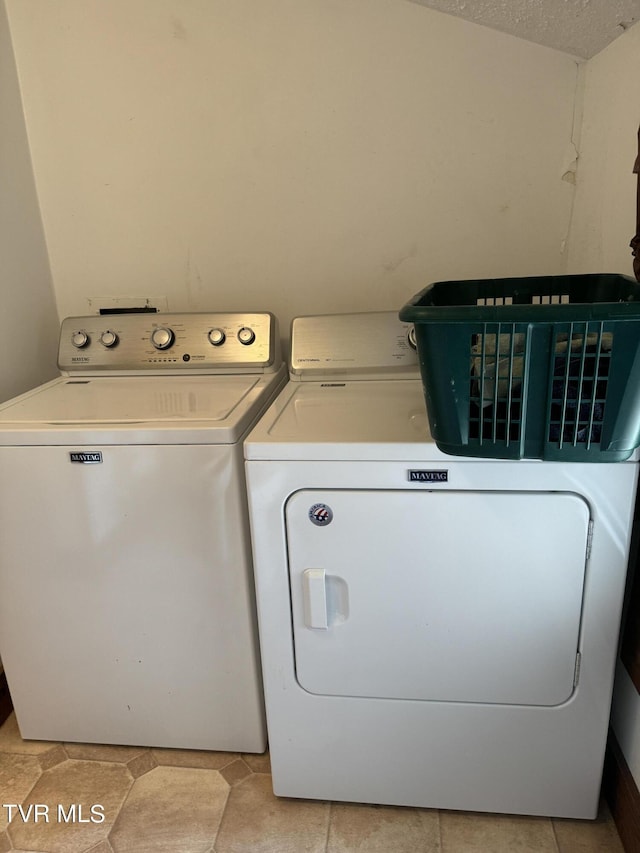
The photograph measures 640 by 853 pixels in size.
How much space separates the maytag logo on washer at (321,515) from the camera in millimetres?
1244

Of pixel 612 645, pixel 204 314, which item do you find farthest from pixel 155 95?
pixel 612 645

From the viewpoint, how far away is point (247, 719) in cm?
157

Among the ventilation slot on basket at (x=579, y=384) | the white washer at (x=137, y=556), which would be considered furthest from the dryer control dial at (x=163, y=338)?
the ventilation slot on basket at (x=579, y=384)

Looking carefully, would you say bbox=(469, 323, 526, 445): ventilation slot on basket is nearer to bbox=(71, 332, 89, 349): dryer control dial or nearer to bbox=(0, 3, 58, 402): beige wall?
bbox=(71, 332, 89, 349): dryer control dial

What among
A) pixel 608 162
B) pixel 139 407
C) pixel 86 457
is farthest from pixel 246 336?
pixel 608 162

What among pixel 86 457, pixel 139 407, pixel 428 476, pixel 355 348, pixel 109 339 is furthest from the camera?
pixel 109 339

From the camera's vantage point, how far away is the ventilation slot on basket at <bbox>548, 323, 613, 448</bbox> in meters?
A: 1.01

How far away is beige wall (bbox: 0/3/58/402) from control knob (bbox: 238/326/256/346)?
0.68 meters

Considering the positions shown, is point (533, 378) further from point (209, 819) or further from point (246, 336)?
point (209, 819)

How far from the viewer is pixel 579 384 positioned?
103cm

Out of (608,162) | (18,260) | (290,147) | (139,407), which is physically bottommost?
(139,407)

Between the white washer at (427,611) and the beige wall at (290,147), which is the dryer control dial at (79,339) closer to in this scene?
the beige wall at (290,147)

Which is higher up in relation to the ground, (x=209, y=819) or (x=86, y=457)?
(x=86, y=457)

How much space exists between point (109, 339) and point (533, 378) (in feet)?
4.12
